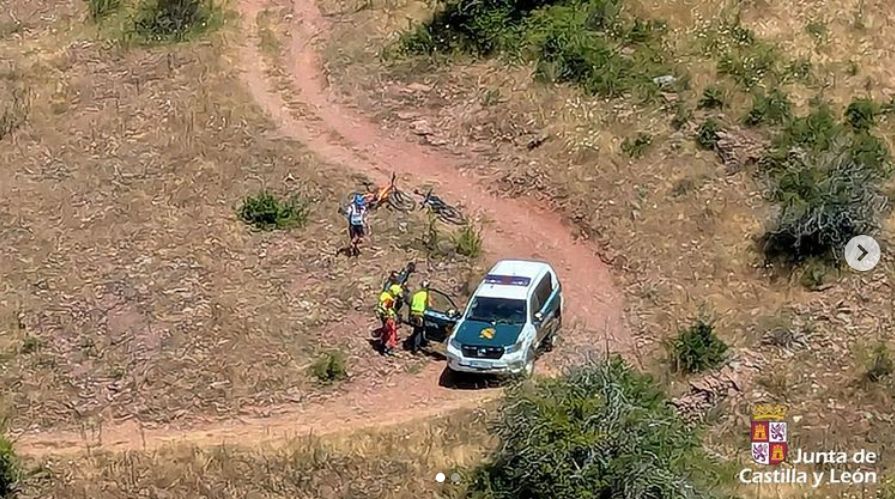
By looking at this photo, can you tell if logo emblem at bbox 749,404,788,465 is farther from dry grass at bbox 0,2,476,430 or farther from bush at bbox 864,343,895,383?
dry grass at bbox 0,2,476,430

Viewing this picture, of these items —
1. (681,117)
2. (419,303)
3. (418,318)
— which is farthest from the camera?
(681,117)

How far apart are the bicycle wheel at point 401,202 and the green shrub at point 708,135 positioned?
712cm

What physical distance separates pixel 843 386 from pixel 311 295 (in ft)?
37.1

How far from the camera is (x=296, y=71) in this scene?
135ft

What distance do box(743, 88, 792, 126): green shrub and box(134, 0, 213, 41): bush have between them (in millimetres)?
16549

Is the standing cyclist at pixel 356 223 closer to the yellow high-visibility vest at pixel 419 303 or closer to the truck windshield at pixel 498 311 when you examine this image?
the yellow high-visibility vest at pixel 419 303

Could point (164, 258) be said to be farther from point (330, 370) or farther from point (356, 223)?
point (330, 370)

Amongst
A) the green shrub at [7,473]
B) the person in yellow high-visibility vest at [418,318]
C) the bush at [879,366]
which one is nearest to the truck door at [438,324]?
the person in yellow high-visibility vest at [418,318]

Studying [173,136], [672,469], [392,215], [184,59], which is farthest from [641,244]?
Result: [184,59]

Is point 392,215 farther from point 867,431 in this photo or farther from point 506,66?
point 867,431

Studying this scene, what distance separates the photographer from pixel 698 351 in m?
29.5

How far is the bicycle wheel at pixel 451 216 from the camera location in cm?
3456

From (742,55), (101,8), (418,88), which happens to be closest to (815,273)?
(742,55)

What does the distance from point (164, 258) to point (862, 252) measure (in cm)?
1539
